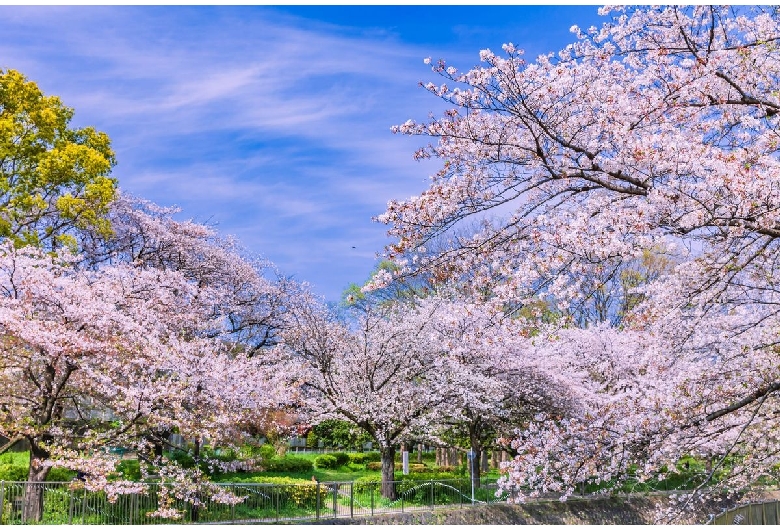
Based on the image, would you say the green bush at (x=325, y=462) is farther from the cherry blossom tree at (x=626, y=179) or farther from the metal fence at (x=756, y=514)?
the cherry blossom tree at (x=626, y=179)

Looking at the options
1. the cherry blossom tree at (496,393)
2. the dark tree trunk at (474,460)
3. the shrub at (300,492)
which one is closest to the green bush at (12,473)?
the shrub at (300,492)

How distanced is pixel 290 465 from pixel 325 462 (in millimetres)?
3631

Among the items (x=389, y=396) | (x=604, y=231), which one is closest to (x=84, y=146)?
(x=389, y=396)

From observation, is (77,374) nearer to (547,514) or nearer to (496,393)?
(496,393)

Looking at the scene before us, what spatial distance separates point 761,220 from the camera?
700 cm

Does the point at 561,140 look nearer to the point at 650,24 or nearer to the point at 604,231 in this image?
the point at 604,231

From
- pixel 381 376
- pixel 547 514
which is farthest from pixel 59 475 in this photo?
pixel 547 514

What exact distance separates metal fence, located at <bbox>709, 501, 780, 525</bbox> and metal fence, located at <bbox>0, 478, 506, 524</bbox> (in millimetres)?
8879

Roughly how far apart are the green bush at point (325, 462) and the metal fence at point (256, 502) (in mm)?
11311

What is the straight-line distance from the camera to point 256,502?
16156mm

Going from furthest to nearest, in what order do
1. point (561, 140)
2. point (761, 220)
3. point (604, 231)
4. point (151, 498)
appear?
point (151, 498)
point (561, 140)
point (604, 231)
point (761, 220)

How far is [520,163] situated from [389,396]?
12128 mm

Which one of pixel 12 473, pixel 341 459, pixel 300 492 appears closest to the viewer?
pixel 300 492

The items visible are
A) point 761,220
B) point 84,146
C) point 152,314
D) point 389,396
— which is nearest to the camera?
point 761,220
